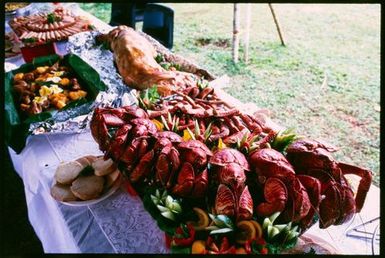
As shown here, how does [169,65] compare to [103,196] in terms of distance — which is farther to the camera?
[169,65]

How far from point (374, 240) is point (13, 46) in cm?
280

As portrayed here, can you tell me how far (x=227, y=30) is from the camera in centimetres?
527

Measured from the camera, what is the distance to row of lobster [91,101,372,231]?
123cm

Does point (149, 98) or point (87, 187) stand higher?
point (149, 98)

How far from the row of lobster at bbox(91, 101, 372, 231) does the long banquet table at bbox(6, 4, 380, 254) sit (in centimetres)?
12

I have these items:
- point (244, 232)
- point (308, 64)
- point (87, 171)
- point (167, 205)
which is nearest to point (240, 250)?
point (244, 232)

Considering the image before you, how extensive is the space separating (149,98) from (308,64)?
288 centimetres

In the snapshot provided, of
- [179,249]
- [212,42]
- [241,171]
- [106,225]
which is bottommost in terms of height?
[212,42]

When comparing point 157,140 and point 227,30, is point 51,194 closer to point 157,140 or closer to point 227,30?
point 157,140

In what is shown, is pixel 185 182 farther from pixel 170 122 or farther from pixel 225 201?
pixel 170 122

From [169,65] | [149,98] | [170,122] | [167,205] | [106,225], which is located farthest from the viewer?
[169,65]

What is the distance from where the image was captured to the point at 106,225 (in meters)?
1.45

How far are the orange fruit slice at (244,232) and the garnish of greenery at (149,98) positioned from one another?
0.83 metres

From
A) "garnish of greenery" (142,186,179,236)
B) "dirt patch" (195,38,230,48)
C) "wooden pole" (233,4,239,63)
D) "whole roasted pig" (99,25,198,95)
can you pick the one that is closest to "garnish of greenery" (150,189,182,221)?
"garnish of greenery" (142,186,179,236)
